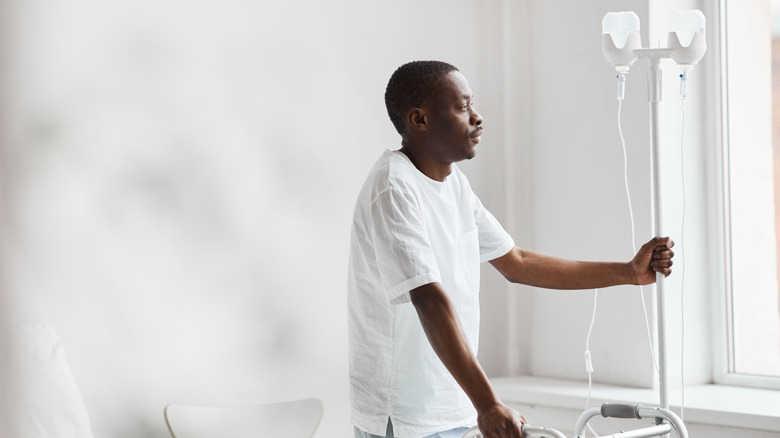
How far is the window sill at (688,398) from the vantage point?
2168mm

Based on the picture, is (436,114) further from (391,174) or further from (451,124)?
(391,174)

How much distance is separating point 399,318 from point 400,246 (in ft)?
0.55

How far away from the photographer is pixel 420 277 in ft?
4.48

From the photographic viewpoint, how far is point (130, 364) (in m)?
1.88

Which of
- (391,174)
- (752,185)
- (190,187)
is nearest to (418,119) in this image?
(391,174)

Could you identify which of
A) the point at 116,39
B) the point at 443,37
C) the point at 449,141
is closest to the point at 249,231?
the point at 116,39

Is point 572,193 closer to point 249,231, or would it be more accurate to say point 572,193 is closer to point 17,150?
point 249,231

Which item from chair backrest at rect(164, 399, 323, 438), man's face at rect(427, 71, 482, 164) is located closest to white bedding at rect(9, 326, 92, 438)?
chair backrest at rect(164, 399, 323, 438)

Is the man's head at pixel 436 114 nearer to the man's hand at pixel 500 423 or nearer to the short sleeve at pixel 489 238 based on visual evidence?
the short sleeve at pixel 489 238

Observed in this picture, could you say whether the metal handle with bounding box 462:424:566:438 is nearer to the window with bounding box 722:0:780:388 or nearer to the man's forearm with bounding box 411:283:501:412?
the man's forearm with bounding box 411:283:501:412

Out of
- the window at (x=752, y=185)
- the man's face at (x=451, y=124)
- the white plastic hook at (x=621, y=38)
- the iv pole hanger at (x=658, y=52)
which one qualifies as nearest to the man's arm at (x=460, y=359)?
the man's face at (x=451, y=124)

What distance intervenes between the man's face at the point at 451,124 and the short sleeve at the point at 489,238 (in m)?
0.18

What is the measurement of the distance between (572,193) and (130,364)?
1480mm

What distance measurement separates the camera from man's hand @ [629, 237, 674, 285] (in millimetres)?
1712
